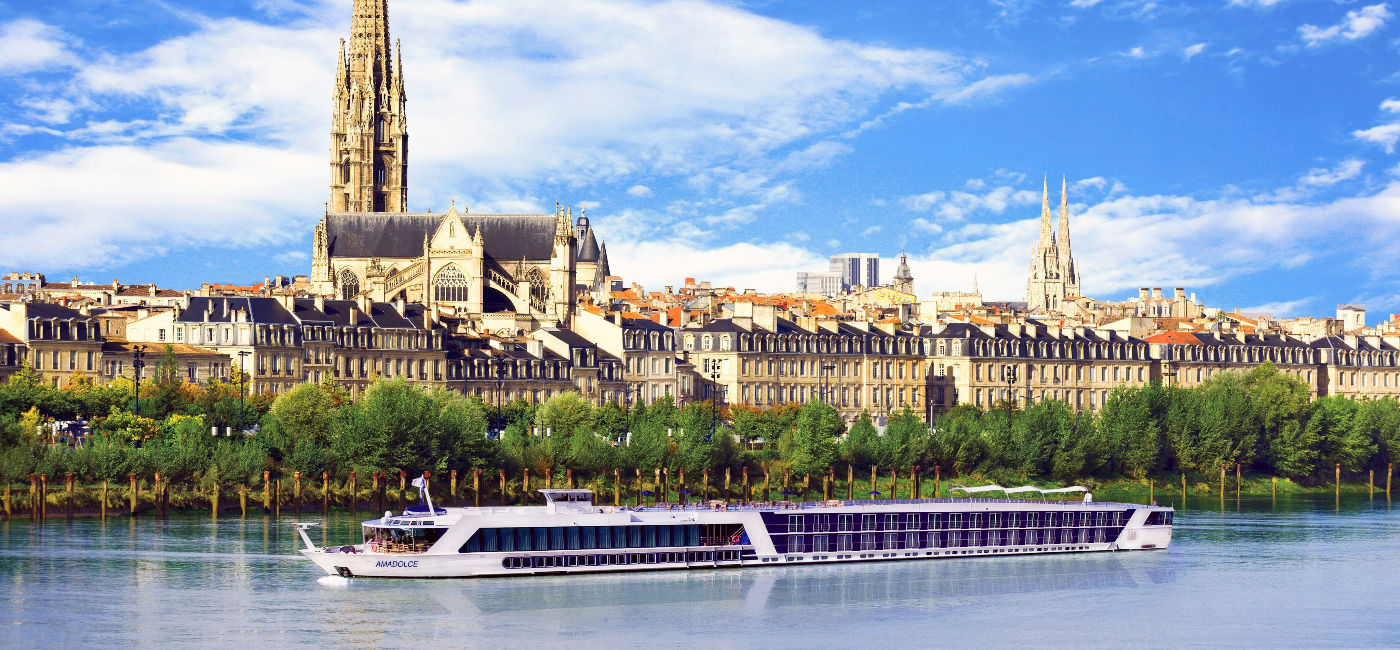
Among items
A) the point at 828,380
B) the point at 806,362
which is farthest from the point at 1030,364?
the point at 806,362

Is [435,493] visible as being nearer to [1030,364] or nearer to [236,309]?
[236,309]

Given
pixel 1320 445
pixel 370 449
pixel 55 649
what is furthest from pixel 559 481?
pixel 1320 445

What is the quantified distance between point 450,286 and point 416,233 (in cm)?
943

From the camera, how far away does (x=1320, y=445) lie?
111688 mm

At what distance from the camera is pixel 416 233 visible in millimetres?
153250

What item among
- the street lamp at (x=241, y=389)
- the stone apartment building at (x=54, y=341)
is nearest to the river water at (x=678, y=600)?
the street lamp at (x=241, y=389)

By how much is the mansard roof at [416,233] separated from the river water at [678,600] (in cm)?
8001

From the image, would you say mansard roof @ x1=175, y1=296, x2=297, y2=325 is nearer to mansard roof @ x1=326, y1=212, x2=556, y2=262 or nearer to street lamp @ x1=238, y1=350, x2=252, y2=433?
street lamp @ x1=238, y1=350, x2=252, y2=433

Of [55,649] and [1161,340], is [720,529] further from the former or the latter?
[1161,340]

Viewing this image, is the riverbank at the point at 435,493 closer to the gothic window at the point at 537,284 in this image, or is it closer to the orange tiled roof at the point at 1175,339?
the orange tiled roof at the point at 1175,339

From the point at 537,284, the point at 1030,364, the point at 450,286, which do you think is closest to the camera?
the point at 1030,364

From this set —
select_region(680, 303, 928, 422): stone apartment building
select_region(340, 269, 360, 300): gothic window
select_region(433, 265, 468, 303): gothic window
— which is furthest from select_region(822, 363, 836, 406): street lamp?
select_region(340, 269, 360, 300): gothic window

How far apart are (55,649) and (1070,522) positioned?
3807 centimetres

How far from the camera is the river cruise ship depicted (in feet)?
198
